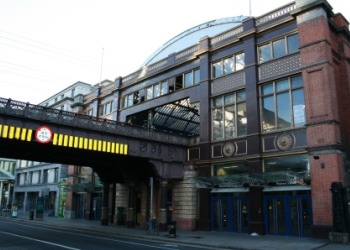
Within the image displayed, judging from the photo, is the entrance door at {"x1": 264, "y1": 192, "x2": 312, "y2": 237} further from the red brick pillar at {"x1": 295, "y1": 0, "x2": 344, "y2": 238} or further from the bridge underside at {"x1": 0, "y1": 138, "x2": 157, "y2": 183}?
the bridge underside at {"x1": 0, "y1": 138, "x2": 157, "y2": 183}

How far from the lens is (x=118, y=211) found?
34.2m

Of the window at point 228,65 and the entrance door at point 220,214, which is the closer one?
the entrance door at point 220,214

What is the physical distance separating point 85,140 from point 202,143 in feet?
31.4

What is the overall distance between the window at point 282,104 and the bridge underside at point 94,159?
9662 mm

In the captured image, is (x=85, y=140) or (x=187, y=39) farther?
(x=187, y=39)

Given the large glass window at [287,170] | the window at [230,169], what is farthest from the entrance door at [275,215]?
the window at [230,169]

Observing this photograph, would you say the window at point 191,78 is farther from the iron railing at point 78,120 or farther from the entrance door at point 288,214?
the entrance door at point 288,214

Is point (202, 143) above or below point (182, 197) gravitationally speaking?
above

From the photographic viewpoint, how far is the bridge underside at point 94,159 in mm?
25247

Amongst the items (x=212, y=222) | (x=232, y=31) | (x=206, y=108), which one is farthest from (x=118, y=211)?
(x=232, y=31)

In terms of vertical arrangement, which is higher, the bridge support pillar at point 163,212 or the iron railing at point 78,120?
the iron railing at point 78,120

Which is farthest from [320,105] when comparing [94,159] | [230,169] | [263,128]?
[94,159]

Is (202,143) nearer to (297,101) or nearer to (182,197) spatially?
(182,197)

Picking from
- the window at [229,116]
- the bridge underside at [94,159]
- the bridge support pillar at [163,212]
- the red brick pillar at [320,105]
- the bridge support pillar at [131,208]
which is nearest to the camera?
the red brick pillar at [320,105]
